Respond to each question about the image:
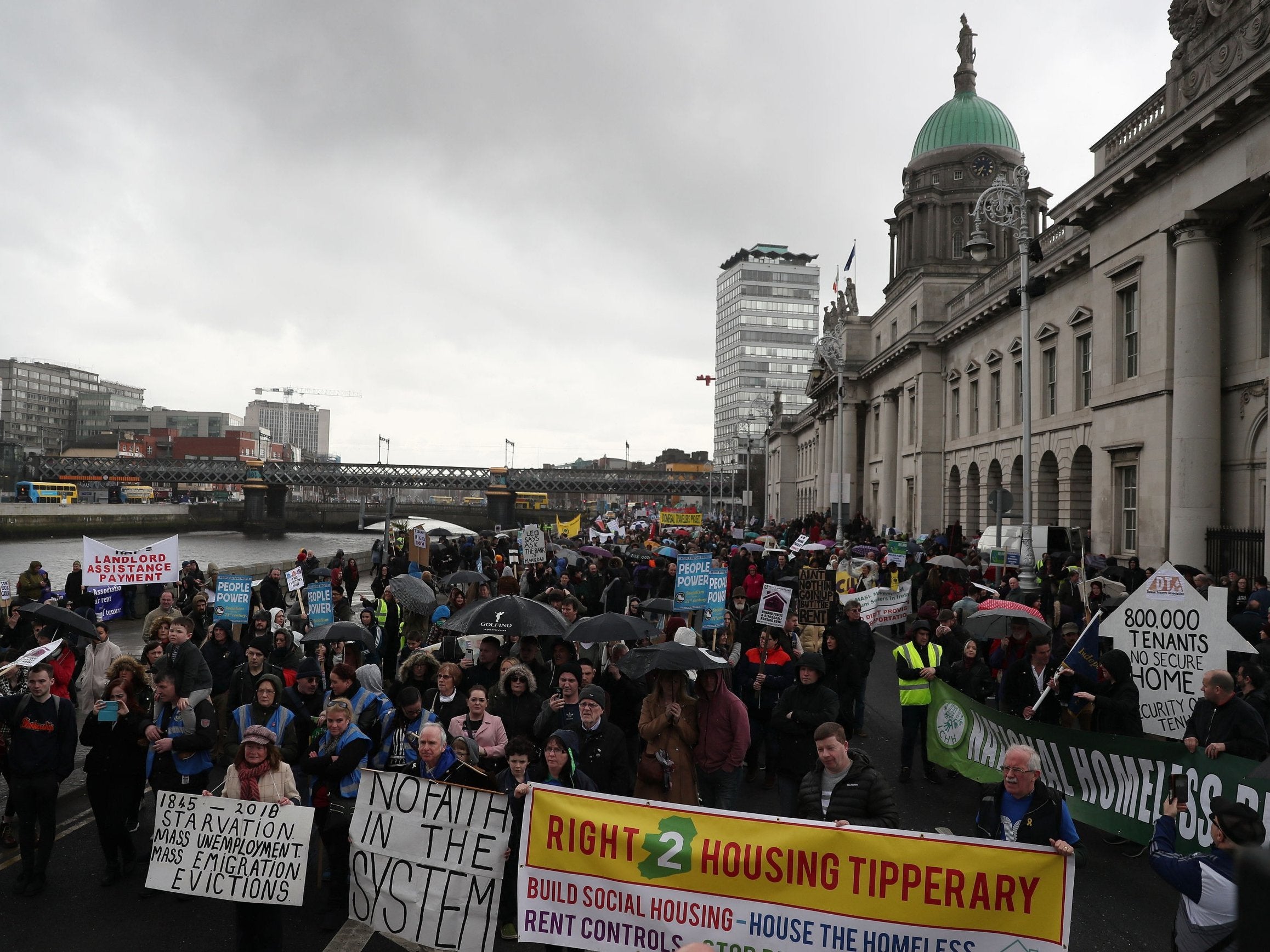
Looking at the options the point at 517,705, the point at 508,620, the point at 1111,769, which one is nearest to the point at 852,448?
the point at 508,620

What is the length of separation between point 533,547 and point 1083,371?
17.9 metres

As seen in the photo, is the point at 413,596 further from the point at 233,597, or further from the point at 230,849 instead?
the point at 230,849

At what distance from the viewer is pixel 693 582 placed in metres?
15.3

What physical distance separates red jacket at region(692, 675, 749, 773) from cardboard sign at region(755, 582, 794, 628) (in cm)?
439

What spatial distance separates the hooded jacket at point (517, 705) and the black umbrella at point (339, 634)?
2703 mm

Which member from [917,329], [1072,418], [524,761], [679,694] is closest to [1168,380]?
[1072,418]

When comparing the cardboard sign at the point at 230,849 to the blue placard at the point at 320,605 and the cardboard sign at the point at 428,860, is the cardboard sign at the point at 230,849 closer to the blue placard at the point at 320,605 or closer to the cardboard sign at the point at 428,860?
the cardboard sign at the point at 428,860

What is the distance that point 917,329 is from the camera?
46906 millimetres

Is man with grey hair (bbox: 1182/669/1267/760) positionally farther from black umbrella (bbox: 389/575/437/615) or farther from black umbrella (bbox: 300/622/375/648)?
black umbrella (bbox: 389/575/437/615)

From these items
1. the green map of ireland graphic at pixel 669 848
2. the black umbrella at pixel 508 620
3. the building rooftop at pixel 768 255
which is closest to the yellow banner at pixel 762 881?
the green map of ireland graphic at pixel 669 848

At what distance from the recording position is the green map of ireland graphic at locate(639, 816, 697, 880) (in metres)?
5.20

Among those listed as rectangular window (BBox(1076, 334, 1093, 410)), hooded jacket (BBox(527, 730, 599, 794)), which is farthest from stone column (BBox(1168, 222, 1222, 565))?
hooded jacket (BBox(527, 730, 599, 794))

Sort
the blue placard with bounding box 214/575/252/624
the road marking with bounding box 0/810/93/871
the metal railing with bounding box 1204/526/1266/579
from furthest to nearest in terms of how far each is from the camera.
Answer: the metal railing with bounding box 1204/526/1266/579 < the blue placard with bounding box 214/575/252/624 < the road marking with bounding box 0/810/93/871

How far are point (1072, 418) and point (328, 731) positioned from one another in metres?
28.3
